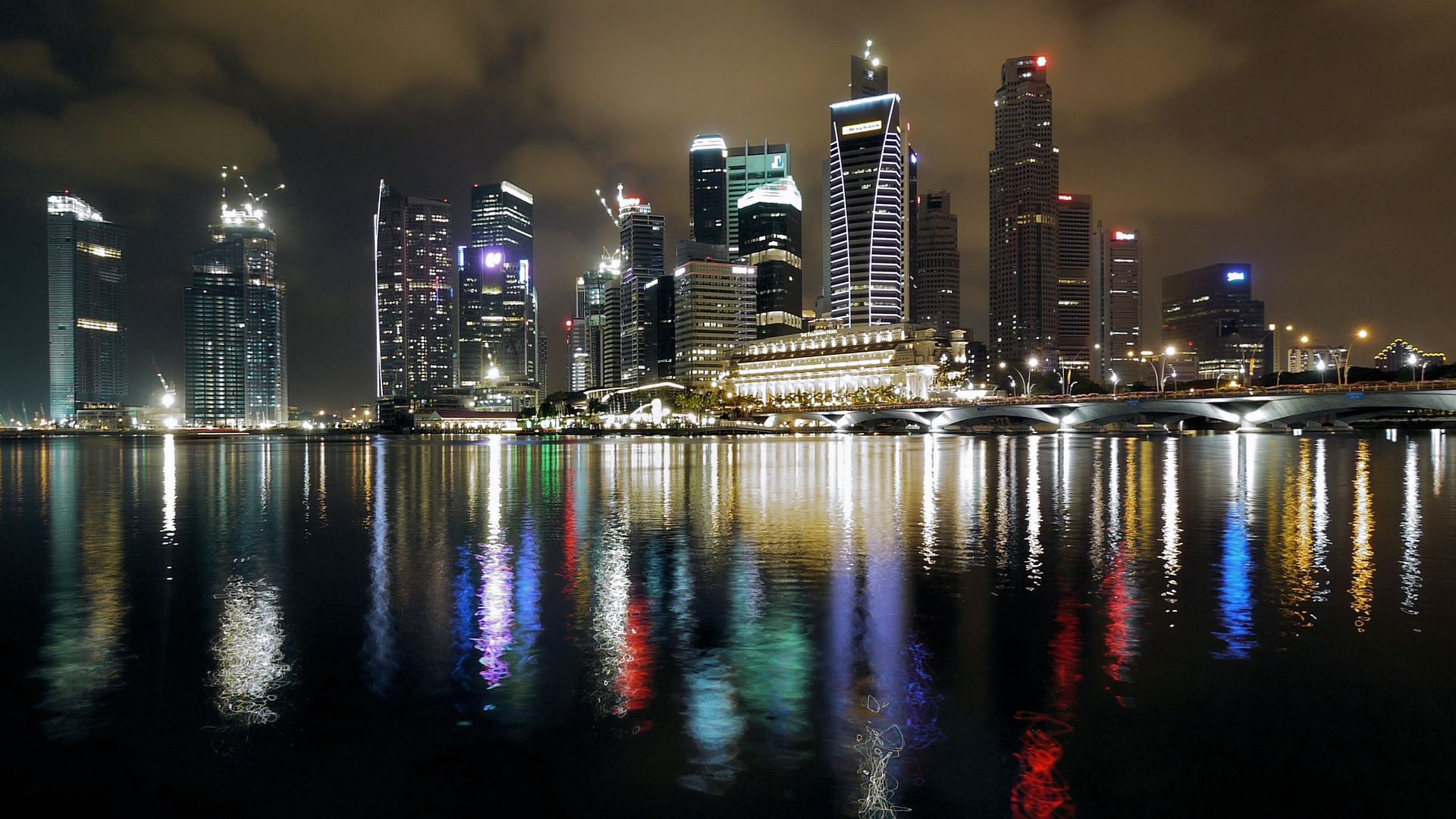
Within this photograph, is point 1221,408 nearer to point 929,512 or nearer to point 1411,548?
point 929,512

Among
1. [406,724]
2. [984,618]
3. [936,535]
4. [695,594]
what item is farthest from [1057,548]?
[406,724]

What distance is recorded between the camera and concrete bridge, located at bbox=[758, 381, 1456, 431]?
3738 inches

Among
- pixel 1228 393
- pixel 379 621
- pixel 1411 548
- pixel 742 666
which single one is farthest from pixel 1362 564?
pixel 1228 393

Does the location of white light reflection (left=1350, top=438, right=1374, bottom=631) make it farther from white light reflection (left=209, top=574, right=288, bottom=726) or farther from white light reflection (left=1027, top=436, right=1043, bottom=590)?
white light reflection (left=209, top=574, right=288, bottom=726)

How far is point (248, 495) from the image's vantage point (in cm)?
3934

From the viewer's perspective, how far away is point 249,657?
12.4 meters

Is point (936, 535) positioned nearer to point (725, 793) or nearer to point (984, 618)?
point (984, 618)

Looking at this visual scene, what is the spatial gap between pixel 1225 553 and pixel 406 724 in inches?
762

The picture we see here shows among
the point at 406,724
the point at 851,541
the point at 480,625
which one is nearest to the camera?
the point at 406,724

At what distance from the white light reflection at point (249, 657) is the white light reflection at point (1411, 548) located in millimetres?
18485

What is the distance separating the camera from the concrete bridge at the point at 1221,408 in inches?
3738

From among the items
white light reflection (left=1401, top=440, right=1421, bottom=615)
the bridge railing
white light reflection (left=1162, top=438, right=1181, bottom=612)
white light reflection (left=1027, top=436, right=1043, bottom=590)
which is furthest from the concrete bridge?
white light reflection (left=1027, top=436, right=1043, bottom=590)

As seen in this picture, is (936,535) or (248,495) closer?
(936,535)

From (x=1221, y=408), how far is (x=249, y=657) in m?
131
